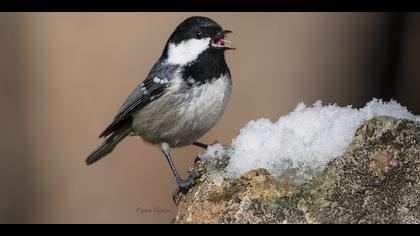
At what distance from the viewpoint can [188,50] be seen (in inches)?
150

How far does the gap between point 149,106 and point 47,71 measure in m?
2.02

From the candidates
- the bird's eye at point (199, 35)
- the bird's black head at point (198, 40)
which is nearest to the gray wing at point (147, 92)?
the bird's black head at point (198, 40)

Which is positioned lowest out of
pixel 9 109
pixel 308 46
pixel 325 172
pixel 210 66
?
pixel 325 172

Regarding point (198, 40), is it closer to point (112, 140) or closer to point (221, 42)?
point (221, 42)

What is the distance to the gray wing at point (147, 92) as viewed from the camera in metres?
3.87

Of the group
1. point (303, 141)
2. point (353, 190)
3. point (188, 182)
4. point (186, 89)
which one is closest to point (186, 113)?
point (186, 89)

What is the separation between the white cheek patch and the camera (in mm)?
3787

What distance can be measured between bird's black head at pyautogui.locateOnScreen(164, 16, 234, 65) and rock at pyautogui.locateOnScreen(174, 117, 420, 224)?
4.39ft

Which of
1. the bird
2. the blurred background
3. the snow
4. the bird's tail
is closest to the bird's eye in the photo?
the bird

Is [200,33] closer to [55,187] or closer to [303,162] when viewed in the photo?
[303,162]

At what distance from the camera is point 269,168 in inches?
106

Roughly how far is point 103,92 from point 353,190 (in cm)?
347

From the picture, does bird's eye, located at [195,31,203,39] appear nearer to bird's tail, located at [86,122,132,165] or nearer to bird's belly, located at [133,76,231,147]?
bird's belly, located at [133,76,231,147]
